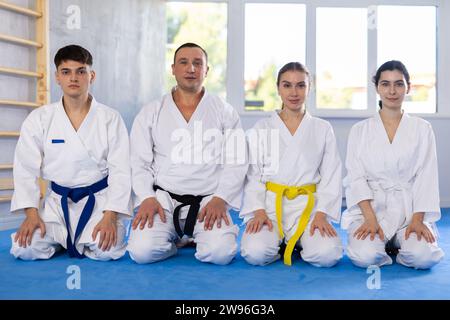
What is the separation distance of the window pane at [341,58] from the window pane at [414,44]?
22 cm

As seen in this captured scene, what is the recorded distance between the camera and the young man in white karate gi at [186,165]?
284cm

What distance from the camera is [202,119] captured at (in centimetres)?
299

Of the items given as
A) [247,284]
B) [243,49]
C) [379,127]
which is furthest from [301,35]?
[247,284]

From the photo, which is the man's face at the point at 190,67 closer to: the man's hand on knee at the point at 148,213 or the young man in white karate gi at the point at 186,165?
the young man in white karate gi at the point at 186,165

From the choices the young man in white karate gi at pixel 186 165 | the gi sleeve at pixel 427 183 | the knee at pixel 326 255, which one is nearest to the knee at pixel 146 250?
the young man in white karate gi at pixel 186 165

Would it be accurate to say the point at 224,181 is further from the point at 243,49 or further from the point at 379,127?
the point at 243,49

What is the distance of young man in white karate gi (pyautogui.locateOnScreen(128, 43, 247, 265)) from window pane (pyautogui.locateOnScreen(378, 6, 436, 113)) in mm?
3353

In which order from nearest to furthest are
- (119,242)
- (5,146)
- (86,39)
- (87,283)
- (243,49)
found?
(87,283)
(119,242)
(5,146)
(86,39)
(243,49)

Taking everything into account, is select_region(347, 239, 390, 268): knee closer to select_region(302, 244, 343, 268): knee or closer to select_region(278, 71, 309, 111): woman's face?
select_region(302, 244, 343, 268): knee

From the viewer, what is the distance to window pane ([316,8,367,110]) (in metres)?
5.80

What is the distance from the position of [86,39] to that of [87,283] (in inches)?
105

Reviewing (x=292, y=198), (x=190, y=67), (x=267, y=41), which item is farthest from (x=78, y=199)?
(x=267, y=41)

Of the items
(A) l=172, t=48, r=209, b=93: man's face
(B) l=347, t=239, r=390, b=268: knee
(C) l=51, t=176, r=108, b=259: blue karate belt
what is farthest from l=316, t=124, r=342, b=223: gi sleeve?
(C) l=51, t=176, r=108, b=259: blue karate belt

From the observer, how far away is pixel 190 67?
2.97 metres
